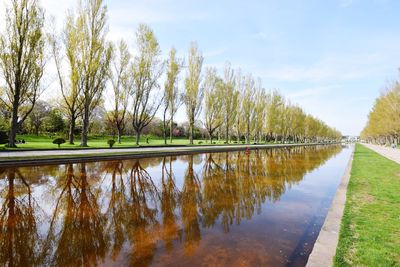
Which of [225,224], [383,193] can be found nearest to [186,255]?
[225,224]

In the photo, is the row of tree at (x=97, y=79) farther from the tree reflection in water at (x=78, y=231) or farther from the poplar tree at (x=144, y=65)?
the tree reflection in water at (x=78, y=231)

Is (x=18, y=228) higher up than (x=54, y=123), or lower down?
lower down

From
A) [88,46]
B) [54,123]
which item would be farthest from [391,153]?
[54,123]

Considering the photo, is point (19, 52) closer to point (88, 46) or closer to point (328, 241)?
point (88, 46)

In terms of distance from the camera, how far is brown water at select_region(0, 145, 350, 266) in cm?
379

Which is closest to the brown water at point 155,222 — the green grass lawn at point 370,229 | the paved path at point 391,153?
the green grass lawn at point 370,229

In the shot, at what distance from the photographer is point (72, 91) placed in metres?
25.5

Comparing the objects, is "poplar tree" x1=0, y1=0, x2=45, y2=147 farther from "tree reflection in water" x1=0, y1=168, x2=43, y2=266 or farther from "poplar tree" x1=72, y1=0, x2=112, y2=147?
"tree reflection in water" x1=0, y1=168, x2=43, y2=266

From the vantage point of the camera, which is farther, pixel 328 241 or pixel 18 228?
pixel 18 228

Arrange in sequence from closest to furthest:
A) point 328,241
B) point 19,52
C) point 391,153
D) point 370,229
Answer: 1. point 328,241
2. point 370,229
3. point 19,52
4. point 391,153

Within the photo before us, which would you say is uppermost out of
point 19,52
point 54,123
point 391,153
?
point 19,52

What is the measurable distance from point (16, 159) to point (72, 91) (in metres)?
14.2

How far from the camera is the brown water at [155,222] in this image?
379cm

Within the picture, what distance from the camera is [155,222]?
17.5 ft
